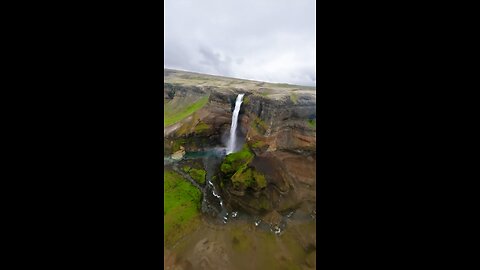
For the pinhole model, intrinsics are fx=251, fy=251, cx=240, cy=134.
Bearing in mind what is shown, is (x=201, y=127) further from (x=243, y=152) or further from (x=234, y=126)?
(x=243, y=152)

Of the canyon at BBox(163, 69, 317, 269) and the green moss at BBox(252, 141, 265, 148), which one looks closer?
the canyon at BBox(163, 69, 317, 269)

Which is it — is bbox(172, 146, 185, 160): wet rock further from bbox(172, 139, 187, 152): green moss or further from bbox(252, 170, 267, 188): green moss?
bbox(252, 170, 267, 188): green moss

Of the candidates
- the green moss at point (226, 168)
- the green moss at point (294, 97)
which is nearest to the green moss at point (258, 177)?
the green moss at point (226, 168)

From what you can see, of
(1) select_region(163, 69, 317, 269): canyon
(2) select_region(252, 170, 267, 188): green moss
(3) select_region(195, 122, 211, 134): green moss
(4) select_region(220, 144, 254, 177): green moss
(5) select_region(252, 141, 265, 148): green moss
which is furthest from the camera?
(3) select_region(195, 122, 211, 134): green moss

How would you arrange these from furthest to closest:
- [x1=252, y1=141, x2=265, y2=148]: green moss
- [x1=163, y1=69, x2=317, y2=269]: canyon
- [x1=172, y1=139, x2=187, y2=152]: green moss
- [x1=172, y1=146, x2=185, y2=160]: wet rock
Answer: [x1=252, y1=141, x2=265, y2=148]: green moss
[x1=172, y1=146, x2=185, y2=160]: wet rock
[x1=172, y1=139, x2=187, y2=152]: green moss
[x1=163, y1=69, x2=317, y2=269]: canyon

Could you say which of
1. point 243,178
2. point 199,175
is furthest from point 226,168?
point 199,175

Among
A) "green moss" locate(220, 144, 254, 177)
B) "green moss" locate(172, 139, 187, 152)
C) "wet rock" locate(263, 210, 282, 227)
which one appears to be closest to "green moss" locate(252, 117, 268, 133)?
"green moss" locate(220, 144, 254, 177)

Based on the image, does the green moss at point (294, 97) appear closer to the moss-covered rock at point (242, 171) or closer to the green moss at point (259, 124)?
the green moss at point (259, 124)
